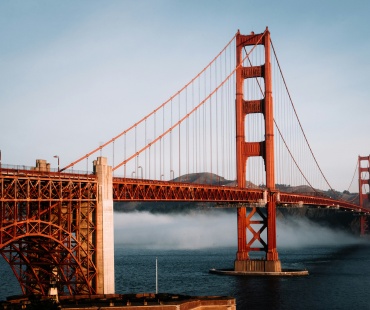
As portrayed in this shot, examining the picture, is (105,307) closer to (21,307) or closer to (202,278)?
(21,307)

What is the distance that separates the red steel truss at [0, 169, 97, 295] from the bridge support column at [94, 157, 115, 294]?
0.60 meters

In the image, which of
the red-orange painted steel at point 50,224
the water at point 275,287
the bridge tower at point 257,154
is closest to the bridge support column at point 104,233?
the red-orange painted steel at point 50,224

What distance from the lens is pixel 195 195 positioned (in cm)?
8756

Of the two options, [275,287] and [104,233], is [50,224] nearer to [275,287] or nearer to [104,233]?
[104,233]

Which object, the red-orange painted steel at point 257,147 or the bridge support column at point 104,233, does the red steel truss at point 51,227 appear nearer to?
the bridge support column at point 104,233

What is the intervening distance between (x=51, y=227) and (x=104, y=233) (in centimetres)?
526

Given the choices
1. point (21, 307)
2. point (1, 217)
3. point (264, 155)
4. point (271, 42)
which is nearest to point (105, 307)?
point (21, 307)

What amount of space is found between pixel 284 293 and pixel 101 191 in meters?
31.2

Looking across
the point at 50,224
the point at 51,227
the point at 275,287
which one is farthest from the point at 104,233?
the point at 275,287

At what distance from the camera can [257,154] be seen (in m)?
105

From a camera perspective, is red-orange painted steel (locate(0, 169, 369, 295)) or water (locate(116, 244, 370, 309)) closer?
red-orange painted steel (locate(0, 169, 369, 295))

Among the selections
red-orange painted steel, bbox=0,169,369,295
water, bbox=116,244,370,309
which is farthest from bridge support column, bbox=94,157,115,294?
water, bbox=116,244,370,309

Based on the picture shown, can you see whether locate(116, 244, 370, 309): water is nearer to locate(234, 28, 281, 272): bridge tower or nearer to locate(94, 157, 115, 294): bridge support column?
locate(234, 28, 281, 272): bridge tower

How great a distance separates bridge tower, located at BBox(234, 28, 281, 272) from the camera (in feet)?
335
